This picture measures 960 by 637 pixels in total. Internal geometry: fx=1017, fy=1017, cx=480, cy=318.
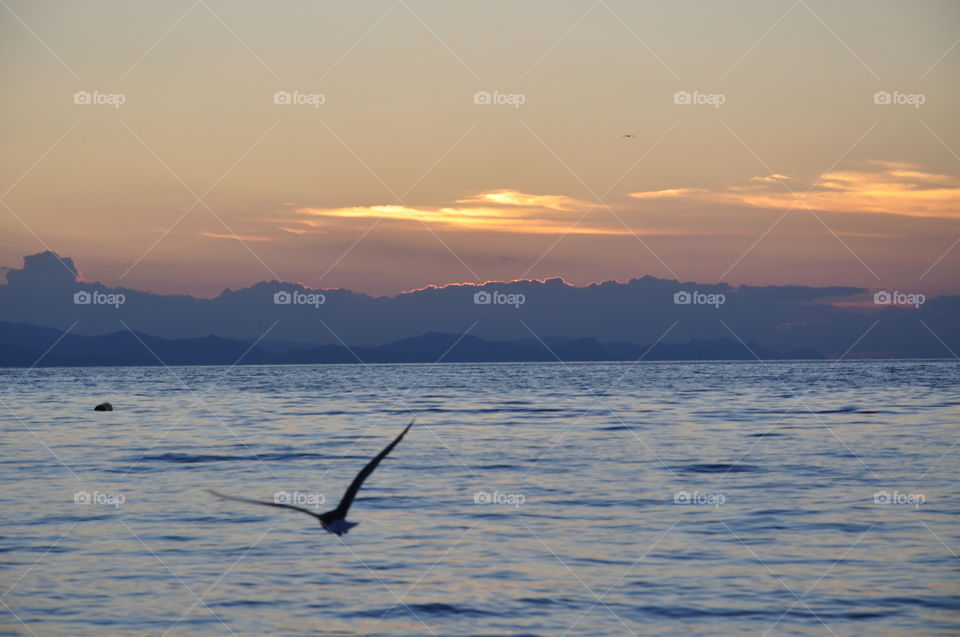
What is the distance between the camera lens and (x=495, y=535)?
20.5 m

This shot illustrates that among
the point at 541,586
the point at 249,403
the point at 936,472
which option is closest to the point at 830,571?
the point at 541,586

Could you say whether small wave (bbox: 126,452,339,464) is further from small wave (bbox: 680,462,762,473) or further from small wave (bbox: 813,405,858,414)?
small wave (bbox: 813,405,858,414)

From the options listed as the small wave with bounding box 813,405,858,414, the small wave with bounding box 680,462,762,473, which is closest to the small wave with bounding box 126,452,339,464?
the small wave with bounding box 680,462,762,473

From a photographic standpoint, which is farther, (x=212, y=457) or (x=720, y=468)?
(x=212, y=457)

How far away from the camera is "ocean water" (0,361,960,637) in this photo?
15.2 meters

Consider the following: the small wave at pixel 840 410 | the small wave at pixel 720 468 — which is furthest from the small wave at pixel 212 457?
the small wave at pixel 840 410

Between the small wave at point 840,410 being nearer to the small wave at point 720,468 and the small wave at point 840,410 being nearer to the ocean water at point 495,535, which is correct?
the ocean water at point 495,535

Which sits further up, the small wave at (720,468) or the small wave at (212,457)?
the small wave at (212,457)

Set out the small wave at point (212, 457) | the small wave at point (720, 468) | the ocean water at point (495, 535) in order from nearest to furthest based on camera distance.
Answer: the ocean water at point (495, 535), the small wave at point (720, 468), the small wave at point (212, 457)

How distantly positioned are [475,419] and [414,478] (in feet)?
73.6

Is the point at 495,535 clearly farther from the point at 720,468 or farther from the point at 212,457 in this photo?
the point at 212,457

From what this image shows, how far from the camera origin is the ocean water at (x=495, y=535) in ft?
49.8

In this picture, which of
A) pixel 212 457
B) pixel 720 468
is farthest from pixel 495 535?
pixel 212 457

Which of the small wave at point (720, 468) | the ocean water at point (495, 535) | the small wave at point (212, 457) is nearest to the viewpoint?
the ocean water at point (495, 535)
